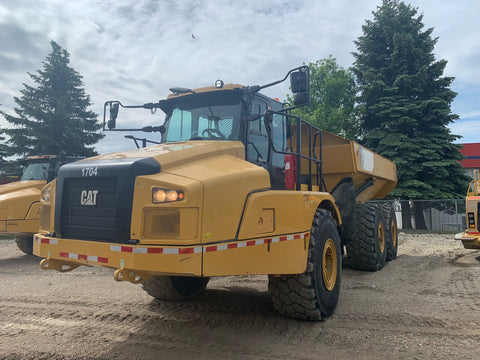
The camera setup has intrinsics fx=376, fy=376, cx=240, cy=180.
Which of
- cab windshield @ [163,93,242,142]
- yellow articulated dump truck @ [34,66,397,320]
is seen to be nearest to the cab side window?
yellow articulated dump truck @ [34,66,397,320]

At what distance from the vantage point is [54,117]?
2494 centimetres

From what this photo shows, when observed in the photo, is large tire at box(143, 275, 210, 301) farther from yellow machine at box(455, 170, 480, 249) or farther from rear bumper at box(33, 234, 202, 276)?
yellow machine at box(455, 170, 480, 249)

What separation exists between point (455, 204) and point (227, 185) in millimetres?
16908

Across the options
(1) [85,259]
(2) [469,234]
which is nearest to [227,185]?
(1) [85,259]

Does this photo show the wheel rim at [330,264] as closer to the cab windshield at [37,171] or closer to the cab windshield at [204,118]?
the cab windshield at [204,118]

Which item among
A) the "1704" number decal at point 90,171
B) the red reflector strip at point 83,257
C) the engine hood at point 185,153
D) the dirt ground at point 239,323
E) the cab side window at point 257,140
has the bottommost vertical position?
the dirt ground at point 239,323

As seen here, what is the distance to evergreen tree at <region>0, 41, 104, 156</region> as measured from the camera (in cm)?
2480

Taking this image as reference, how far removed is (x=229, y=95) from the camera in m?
4.63

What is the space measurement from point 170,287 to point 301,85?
3.22 metres

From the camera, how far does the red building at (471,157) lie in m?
27.0

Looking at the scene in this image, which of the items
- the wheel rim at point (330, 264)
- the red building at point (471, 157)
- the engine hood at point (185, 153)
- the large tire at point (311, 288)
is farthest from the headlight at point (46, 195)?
the red building at point (471, 157)

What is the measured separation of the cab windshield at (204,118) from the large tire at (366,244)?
4.01 m

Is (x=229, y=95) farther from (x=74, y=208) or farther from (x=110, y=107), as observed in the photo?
(x=74, y=208)

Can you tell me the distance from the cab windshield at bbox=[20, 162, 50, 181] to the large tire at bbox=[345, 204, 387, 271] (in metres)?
8.40
